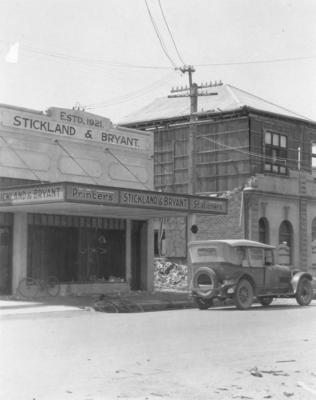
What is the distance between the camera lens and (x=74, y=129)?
24031 mm

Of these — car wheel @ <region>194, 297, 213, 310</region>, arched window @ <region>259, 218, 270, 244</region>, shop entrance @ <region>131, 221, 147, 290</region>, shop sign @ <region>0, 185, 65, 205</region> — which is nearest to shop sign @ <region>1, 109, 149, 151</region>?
shop sign @ <region>0, 185, 65, 205</region>

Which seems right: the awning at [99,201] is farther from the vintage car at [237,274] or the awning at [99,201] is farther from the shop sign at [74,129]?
the shop sign at [74,129]

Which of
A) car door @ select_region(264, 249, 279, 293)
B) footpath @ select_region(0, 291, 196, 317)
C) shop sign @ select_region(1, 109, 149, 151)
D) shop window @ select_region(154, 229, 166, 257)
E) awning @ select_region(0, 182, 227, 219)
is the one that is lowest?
footpath @ select_region(0, 291, 196, 317)

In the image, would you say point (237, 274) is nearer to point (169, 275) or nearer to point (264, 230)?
point (169, 275)

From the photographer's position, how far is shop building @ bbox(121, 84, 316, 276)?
1356 inches

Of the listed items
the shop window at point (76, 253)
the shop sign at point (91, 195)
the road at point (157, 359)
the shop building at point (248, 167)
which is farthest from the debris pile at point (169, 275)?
the road at point (157, 359)

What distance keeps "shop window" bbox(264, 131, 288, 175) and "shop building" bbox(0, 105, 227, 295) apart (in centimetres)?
996

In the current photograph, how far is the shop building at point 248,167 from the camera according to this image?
1356 inches

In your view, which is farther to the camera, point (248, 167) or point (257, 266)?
point (248, 167)

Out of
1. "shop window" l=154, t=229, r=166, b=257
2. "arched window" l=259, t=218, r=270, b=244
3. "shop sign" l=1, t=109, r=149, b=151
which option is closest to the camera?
A: "shop sign" l=1, t=109, r=149, b=151

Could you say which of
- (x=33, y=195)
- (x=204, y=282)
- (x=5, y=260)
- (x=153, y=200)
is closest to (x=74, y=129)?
(x=153, y=200)

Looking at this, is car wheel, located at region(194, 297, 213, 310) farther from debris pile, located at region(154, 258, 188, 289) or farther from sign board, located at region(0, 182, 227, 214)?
debris pile, located at region(154, 258, 188, 289)

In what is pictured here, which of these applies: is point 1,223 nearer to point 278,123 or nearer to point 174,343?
point 174,343

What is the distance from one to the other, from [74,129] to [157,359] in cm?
1510
